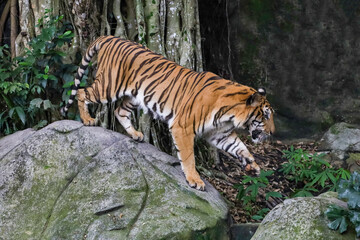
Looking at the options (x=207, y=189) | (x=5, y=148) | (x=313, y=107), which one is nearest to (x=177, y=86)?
(x=207, y=189)

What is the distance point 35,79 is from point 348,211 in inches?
191

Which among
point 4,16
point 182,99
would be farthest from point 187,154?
point 4,16

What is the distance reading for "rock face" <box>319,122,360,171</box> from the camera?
7.50 metres

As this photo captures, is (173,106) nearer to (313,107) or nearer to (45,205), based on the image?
(45,205)

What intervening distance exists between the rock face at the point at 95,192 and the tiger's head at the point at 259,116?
815mm

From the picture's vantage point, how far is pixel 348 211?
382cm

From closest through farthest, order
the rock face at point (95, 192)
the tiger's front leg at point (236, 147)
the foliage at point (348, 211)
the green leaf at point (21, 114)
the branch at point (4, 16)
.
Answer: the foliage at point (348, 211) → the rock face at point (95, 192) → the tiger's front leg at point (236, 147) → the green leaf at point (21, 114) → the branch at point (4, 16)

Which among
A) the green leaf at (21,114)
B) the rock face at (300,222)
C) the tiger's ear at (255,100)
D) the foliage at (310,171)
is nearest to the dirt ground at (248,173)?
the foliage at (310,171)

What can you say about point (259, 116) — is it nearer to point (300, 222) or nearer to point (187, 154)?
point (187, 154)

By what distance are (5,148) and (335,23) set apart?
19.0 ft

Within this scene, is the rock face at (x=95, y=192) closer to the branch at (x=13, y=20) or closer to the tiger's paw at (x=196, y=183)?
the tiger's paw at (x=196, y=183)

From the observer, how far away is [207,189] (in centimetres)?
538

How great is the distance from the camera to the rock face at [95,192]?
470 centimetres

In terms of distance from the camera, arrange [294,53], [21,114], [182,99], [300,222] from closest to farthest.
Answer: [300,222]
[182,99]
[21,114]
[294,53]
